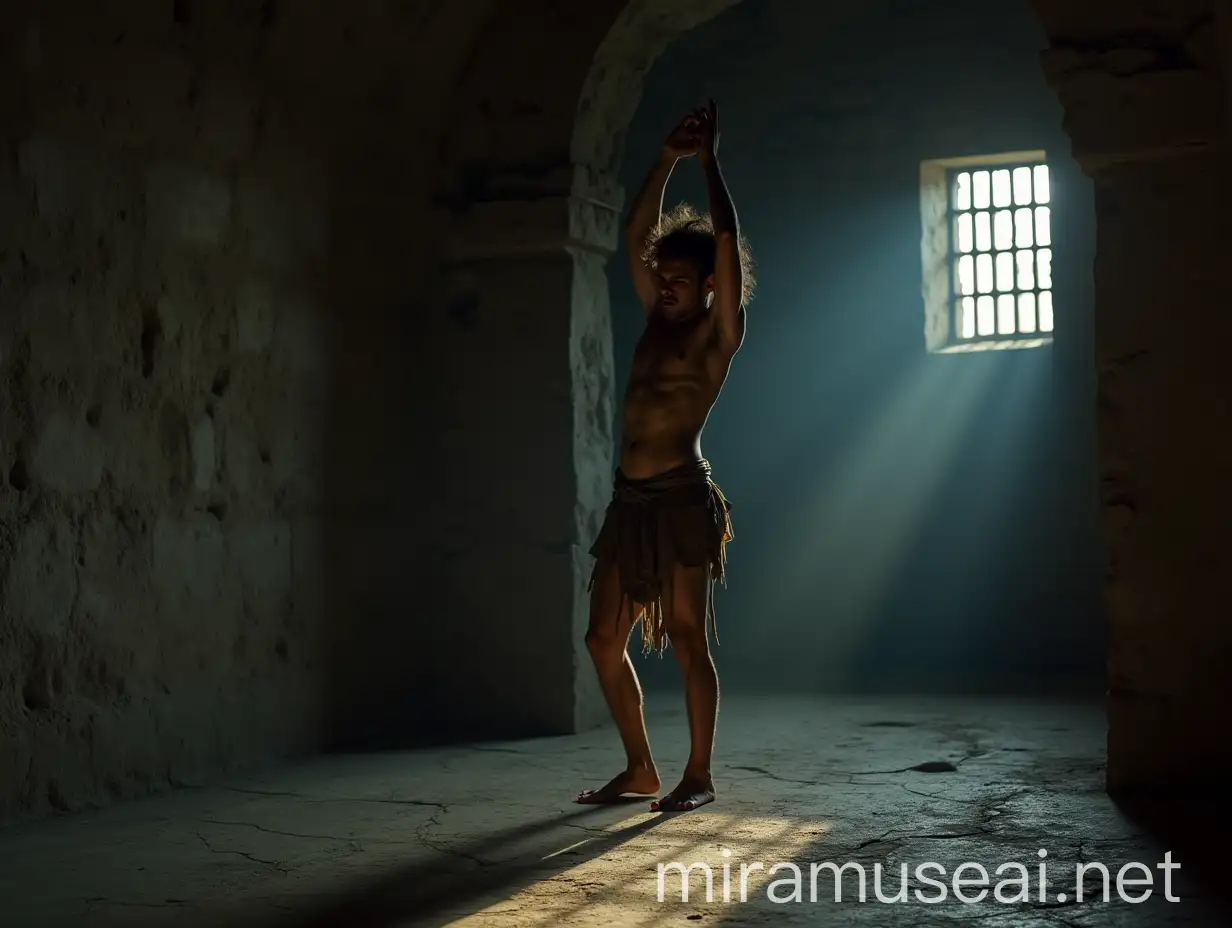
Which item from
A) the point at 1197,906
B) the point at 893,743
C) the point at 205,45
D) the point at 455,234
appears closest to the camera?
the point at 1197,906

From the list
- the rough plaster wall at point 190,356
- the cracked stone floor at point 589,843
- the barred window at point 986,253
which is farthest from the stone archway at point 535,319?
the barred window at point 986,253

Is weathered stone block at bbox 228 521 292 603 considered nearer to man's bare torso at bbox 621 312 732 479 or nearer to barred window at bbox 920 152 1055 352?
man's bare torso at bbox 621 312 732 479

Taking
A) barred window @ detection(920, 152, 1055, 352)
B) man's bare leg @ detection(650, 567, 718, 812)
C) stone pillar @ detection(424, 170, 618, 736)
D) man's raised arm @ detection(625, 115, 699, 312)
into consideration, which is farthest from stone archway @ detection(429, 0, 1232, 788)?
barred window @ detection(920, 152, 1055, 352)

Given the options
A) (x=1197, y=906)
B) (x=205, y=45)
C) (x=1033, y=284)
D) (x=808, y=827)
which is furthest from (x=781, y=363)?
(x=1197, y=906)

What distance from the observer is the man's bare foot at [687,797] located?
13.0 feet

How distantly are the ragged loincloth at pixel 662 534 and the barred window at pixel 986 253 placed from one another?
4.30 metres

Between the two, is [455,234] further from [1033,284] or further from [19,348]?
[1033,284]

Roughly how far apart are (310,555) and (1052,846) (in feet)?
9.53

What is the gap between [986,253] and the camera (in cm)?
820

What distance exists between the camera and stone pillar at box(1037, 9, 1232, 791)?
4230 mm

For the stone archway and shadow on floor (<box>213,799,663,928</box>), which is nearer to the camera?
shadow on floor (<box>213,799,663,928</box>)

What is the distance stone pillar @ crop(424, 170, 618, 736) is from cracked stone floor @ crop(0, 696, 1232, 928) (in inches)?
19.8

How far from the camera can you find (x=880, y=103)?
8.12 meters

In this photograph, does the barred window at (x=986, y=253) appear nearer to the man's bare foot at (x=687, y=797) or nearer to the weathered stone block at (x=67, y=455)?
the man's bare foot at (x=687, y=797)
